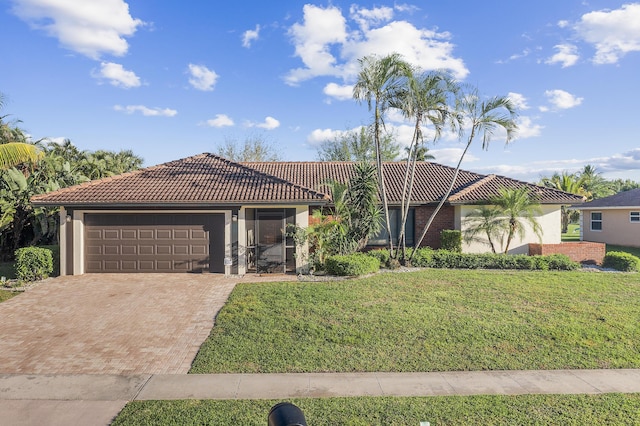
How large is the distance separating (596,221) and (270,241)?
25326mm

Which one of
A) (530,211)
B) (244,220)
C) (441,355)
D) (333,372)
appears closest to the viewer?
(333,372)

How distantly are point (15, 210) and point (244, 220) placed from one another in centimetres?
1022

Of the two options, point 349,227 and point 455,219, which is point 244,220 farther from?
point 455,219

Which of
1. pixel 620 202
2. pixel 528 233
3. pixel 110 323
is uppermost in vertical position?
pixel 620 202

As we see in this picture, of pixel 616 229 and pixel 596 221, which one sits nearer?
pixel 616 229

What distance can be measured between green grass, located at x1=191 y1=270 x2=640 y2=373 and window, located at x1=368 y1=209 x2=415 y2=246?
218 inches

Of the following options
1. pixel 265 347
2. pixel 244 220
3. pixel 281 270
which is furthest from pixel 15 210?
pixel 265 347

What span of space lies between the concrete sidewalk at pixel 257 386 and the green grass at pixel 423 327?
30 centimetres

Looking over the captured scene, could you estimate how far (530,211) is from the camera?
16641mm

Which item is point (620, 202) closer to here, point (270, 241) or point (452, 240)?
point (452, 240)

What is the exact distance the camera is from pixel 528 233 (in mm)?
17703

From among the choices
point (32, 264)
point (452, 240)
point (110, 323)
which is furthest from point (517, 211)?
point (32, 264)

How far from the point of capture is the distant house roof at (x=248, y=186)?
13.5 meters

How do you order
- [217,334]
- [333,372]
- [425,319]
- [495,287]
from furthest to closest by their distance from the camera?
[495,287], [425,319], [217,334], [333,372]
